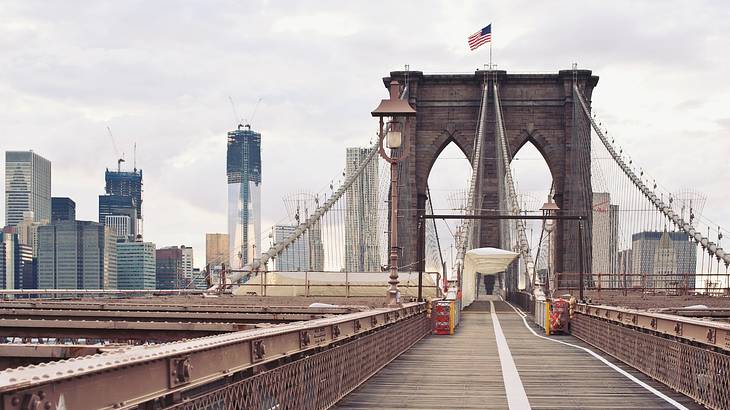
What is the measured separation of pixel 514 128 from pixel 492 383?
82926mm

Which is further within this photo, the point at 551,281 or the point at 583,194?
the point at 583,194

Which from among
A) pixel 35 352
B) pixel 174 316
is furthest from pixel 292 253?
pixel 35 352

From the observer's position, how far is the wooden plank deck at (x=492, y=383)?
1280 centimetres

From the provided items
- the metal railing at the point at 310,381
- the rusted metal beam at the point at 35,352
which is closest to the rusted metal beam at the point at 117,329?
the metal railing at the point at 310,381

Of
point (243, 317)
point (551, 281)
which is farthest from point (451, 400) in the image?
point (551, 281)

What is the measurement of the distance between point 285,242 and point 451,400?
5473 centimetres

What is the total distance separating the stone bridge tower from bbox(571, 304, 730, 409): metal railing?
230ft

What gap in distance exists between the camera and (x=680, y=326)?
14234 mm

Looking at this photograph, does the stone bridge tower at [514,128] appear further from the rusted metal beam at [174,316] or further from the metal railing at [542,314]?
the rusted metal beam at [174,316]

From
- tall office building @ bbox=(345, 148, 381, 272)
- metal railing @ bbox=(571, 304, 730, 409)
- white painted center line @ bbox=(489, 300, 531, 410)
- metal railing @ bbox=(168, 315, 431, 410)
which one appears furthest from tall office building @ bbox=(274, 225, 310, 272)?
metal railing @ bbox=(168, 315, 431, 410)

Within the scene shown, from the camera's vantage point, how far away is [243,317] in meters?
16.3

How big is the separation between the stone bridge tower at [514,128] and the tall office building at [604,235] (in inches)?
111

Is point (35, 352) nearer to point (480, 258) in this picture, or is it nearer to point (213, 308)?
point (213, 308)

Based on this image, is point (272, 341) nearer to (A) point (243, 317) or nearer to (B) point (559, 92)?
(A) point (243, 317)
